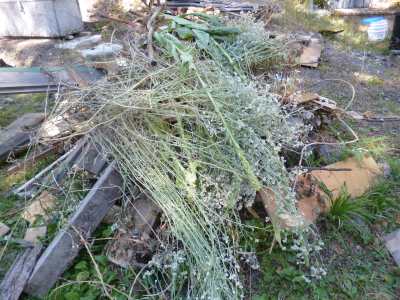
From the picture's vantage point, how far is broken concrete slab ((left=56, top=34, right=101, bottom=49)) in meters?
5.30

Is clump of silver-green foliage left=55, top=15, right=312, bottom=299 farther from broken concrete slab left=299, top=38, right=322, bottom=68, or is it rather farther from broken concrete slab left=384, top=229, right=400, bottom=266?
broken concrete slab left=299, top=38, right=322, bottom=68

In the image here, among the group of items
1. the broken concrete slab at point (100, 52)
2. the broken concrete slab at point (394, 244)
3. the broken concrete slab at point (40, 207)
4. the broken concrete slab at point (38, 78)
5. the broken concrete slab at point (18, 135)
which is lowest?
the broken concrete slab at point (394, 244)

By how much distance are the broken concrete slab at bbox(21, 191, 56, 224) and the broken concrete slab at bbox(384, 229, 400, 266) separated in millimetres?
2205

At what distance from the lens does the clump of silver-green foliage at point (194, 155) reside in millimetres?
1813

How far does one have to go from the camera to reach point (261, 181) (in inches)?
78.2

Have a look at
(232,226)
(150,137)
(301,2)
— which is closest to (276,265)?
(232,226)

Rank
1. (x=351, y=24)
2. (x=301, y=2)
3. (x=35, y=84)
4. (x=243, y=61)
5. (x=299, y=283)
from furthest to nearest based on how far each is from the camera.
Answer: (x=301, y=2), (x=351, y=24), (x=243, y=61), (x=35, y=84), (x=299, y=283)

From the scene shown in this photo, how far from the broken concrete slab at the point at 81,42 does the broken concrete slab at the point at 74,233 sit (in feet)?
12.6

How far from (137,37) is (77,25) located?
2.70 m

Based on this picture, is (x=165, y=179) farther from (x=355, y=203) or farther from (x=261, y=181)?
(x=355, y=203)

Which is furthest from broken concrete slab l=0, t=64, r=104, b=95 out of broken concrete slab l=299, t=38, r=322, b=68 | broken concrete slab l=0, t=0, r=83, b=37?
broken concrete slab l=299, t=38, r=322, b=68

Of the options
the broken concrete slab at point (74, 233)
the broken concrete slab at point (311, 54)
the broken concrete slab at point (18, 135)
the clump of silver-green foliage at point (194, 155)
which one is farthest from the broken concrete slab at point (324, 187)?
the broken concrete slab at point (311, 54)

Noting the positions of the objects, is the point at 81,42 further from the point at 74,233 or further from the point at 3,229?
the point at 74,233

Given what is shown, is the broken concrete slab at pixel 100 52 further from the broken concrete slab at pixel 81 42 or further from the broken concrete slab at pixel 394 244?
the broken concrete slab at pixel 394 244
